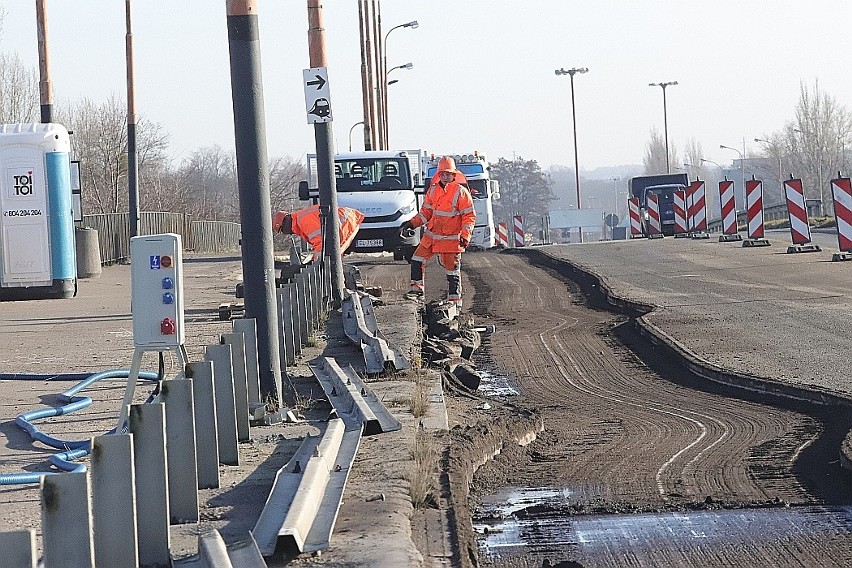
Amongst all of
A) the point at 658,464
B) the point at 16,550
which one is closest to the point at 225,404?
the point at 658,464

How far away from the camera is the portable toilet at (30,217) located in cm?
2128

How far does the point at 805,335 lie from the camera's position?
494 inches

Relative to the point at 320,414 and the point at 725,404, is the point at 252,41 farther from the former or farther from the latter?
the point at 725,404

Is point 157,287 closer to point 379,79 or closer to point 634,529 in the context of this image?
point 634,529

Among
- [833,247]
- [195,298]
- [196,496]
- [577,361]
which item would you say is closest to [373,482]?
[196,496]

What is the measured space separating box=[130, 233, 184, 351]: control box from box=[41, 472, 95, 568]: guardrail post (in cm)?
318

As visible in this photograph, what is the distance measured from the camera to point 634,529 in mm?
6035

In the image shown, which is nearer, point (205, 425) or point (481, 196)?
point (205, 425)

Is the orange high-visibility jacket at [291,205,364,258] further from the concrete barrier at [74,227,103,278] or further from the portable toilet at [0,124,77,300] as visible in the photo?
the concrete barrier at [74,227,103,278]

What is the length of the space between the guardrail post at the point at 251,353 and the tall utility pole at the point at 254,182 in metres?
0.50

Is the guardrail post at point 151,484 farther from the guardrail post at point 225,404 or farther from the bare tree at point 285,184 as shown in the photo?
the bare tree at point 285,184

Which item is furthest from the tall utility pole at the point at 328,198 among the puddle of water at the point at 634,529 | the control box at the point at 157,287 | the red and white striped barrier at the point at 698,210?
the red and white striped barrier at the point at 698,210

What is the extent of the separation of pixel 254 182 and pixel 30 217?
43.4ft

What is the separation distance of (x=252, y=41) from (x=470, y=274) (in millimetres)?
15365
